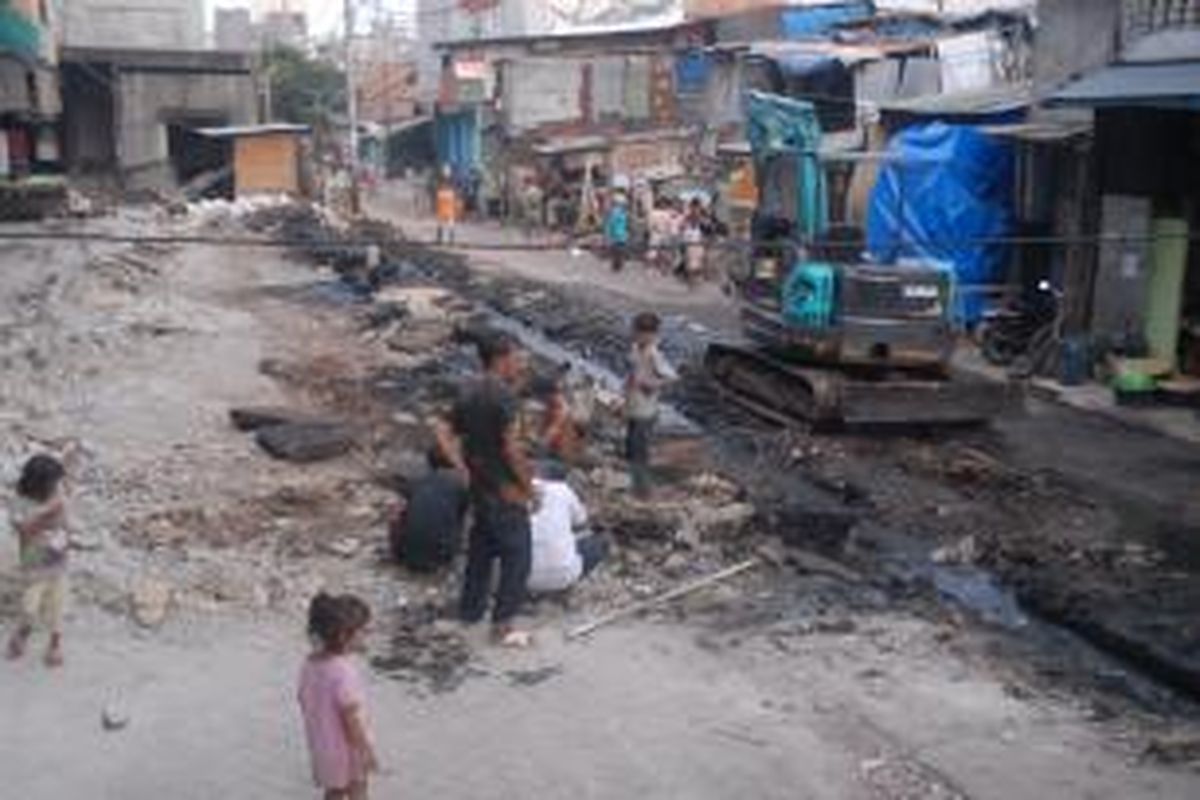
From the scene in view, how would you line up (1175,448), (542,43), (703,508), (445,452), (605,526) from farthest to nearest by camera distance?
(542,43) → (1175,448) → (703,508) → (605,526) → (445,452)

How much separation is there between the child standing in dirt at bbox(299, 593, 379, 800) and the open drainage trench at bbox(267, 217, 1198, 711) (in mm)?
5289

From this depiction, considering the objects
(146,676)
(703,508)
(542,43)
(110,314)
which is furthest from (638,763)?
(542,43)

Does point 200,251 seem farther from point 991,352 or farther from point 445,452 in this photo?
point 445,452

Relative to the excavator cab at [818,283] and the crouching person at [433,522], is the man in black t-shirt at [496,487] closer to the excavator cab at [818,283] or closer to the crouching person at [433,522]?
the crouching person at [433,522]

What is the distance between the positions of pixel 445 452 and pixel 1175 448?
32.7ft

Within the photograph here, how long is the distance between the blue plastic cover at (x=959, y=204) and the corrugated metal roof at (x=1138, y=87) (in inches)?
146

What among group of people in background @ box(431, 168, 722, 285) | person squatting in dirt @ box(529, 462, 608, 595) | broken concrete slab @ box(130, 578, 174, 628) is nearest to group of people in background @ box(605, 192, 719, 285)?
group of people in background @ box(431, 168, 722, 285)

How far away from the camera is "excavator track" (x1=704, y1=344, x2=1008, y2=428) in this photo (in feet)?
59.6

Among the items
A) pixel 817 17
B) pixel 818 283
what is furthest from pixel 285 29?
pixel 818 283

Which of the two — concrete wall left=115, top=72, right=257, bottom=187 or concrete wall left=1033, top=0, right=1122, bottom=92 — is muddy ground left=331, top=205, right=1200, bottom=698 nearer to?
concrete wall left=1033, top=0, right=1122, bottom=92

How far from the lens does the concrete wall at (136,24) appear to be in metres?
62.9

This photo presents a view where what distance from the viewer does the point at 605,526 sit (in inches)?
514

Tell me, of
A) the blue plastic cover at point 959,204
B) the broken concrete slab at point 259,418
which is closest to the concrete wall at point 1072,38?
the blue plastic cover at point 959,204

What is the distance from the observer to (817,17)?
4641 cm
